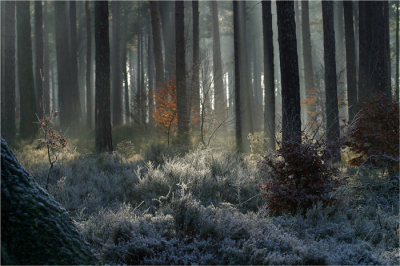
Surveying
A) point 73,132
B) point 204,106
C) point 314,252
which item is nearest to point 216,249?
point 314,252

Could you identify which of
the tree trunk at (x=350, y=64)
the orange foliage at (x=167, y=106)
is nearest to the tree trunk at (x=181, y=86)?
the orange foliage at (x=167, y=106)

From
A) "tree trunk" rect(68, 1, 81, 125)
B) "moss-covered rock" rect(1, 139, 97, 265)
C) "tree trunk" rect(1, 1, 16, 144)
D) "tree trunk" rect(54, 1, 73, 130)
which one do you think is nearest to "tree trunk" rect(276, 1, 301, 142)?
"moss-covered rock" rect(1, 139, 97, 265)

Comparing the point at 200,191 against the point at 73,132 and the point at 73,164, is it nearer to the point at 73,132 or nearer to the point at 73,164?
the point at 73,164

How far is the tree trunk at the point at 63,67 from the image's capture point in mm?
17781

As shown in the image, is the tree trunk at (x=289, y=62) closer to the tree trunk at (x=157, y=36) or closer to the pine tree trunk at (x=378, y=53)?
the pine tree trunk at (x=378, y=53)

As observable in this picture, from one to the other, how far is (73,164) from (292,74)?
232 inches

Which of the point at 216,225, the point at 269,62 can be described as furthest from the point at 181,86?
the point at 216,225

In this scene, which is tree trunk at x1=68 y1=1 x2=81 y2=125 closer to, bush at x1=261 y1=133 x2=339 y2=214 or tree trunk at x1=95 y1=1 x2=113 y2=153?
tree trunk at x1=95 y1=1 x2=113 y2=153

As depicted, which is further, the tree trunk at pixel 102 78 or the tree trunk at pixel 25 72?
the tree trunk at pixel 25 72

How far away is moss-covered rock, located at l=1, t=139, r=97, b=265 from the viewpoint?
2.42 m

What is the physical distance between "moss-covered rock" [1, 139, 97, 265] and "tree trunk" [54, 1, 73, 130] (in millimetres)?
16022

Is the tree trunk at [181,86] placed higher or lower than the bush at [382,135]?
higher

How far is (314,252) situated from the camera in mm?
3238

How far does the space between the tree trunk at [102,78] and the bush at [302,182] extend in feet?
22.1
